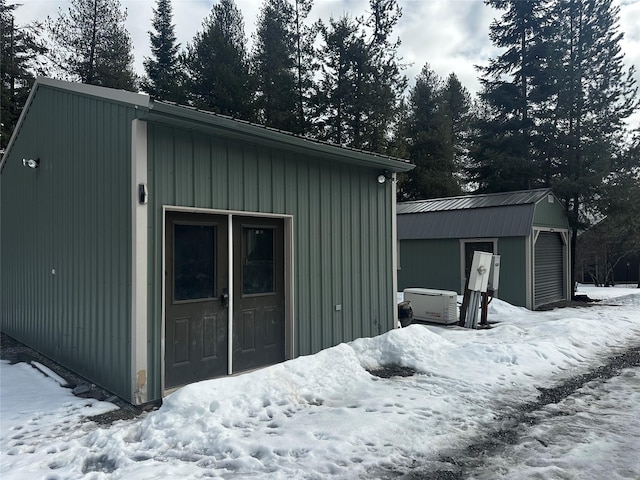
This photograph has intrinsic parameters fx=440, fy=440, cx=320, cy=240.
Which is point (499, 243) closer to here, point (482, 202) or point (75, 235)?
point (482, 202)

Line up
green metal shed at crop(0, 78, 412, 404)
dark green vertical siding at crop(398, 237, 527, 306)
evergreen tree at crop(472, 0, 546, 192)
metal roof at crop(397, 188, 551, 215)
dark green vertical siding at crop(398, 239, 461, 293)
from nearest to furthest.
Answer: green metal shed at crop(0, 78, 412, 404) → dark green vertical siding at crop(398, 237, 527, 306) → metal roof at crop(397, 188, 551, 215) → dark green vertical siding at crop(398, 239, 461, 293) → evergreen tree at crop(472, 0, 546, 192)

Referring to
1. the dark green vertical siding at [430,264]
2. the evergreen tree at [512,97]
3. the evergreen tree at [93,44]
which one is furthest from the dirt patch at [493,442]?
the evergreen tree at [93,44]

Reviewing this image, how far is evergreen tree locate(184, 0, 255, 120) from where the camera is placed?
18.3 metres

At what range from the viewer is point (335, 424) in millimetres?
3865

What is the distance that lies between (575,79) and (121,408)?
755 inches

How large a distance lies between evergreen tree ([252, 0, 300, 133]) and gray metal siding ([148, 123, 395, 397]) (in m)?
13.0

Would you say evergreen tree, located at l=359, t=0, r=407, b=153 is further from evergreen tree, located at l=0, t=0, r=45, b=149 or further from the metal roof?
evergreen tree, located at l=0, t=0, r=45, b=149

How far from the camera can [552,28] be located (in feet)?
60.2

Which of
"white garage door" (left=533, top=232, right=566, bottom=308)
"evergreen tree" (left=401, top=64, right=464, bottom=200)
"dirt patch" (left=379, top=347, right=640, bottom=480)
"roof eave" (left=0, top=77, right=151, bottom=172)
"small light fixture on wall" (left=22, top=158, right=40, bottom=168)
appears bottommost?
"dirt patch" (left=379, top=347, right=640, bottom=480)

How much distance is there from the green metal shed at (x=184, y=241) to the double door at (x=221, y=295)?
0.6 inches

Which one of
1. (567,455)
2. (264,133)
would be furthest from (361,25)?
(567,455)

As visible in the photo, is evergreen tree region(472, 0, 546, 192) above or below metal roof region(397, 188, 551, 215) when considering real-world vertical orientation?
above

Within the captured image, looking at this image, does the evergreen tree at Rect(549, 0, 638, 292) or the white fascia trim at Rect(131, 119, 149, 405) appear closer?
the white fascia trim at Rect(131, 119, 149, 405)

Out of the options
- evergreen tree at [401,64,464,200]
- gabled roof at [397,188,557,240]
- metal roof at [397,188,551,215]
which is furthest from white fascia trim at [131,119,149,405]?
evergreen tree at [401,64,464,200]
